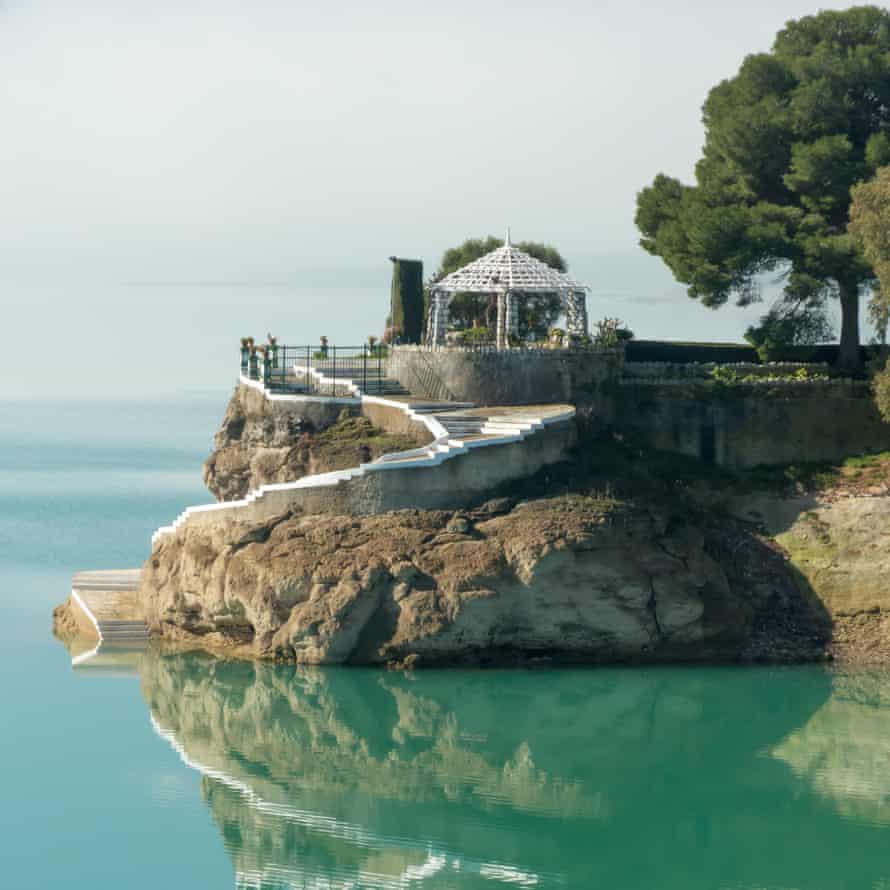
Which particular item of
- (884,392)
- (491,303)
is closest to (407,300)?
(491,303)

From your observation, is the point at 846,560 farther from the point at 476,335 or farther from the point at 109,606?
the point at 109,606

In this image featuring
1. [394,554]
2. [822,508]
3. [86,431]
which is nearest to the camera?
[394,554]

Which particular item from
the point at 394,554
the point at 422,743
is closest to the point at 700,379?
the point at 394,554

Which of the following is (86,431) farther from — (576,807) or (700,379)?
(576,807)

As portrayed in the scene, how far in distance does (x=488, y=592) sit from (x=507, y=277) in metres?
12.3

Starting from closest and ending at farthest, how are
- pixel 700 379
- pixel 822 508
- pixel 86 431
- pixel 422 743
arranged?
pixel 422 743
pixel 822 508
pixel 700 379
pixel 86 431

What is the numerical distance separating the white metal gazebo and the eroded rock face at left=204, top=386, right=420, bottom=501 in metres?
3.90

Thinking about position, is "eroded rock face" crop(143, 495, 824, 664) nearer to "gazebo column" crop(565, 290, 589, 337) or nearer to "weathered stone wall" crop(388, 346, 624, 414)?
"weathered stone wall" crop(388, 346, 624, 414)

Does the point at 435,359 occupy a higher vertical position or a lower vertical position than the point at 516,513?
higher

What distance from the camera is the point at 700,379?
53.7m

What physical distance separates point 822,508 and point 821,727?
8.41 meters

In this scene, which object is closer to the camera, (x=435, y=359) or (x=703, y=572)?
(x=703, y=572)

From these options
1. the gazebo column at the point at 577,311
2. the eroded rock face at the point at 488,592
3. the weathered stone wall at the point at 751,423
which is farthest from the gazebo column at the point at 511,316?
the eroded rock face at the point at 488,592

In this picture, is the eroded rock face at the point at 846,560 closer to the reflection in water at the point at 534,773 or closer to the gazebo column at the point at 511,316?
the reflection in water at the point at 534,773
